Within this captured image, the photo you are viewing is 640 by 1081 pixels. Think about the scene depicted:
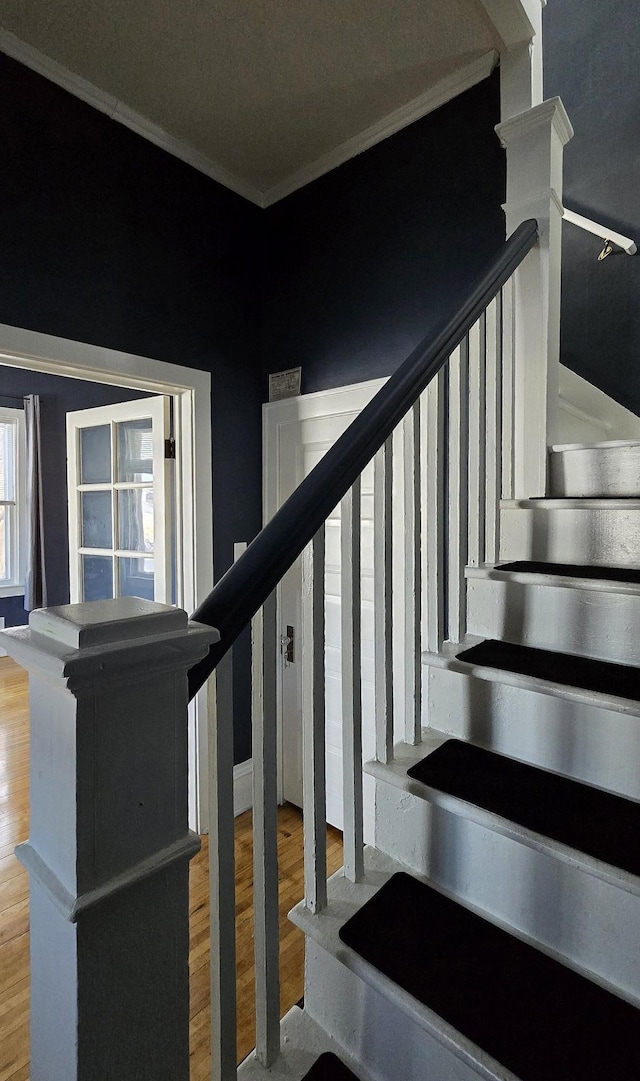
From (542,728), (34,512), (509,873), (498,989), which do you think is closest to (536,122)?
(542,728)

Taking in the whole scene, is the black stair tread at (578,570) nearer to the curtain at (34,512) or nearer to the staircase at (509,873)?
the staircase at (509,873)

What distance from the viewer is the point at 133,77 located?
1974mm

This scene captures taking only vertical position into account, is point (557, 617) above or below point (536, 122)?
below

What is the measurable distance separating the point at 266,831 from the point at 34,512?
16.7 ft

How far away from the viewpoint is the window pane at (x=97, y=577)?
2.93 meters

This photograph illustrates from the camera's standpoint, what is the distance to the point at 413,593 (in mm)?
1303

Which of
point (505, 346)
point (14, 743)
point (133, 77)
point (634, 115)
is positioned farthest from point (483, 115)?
point (14, 743)

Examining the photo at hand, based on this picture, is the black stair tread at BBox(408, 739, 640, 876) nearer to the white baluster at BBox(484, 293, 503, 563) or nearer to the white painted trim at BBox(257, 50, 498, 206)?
the white baluster at BBox(484, 293, 503, 563)

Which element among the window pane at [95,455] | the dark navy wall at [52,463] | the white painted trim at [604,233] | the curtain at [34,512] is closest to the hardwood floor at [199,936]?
the window pane at [95,455]

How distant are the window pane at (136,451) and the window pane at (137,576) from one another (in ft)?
1.38

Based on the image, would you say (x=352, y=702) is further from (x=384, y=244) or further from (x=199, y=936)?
(x=384, y=244)

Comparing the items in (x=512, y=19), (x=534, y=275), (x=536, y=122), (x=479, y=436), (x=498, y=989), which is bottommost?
(x=498, y=989)

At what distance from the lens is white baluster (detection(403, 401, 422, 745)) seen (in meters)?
1.29

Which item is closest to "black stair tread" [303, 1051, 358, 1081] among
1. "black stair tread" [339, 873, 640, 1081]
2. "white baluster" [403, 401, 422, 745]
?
"black stair tread" [339, 873, 640, 1081]
